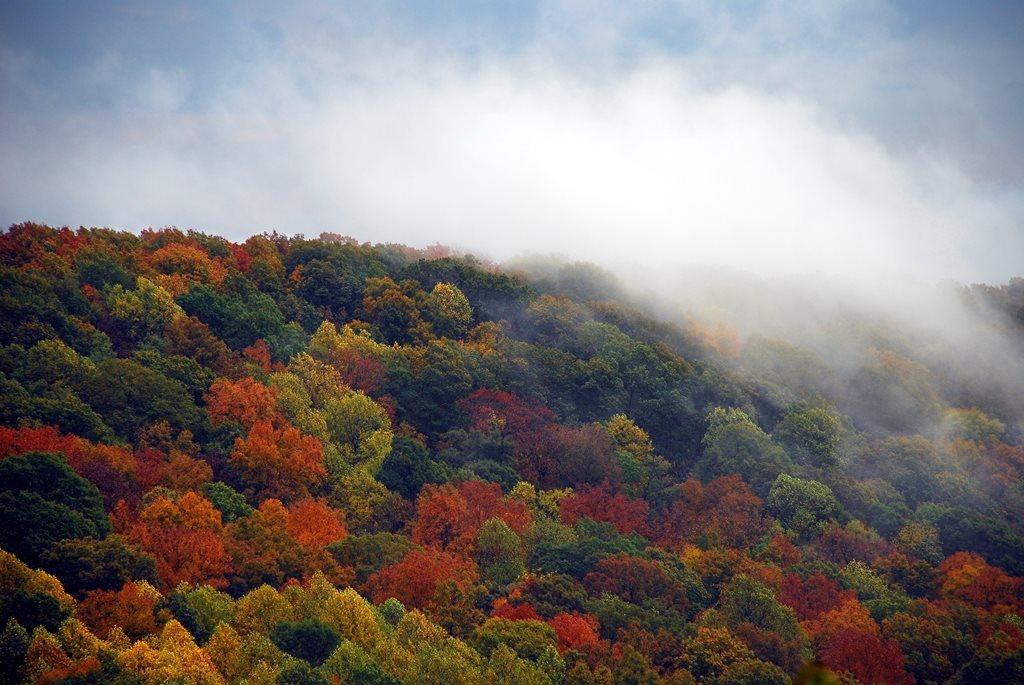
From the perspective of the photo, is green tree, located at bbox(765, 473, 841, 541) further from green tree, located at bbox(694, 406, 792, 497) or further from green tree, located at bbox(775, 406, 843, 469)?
green tree, located at bbox(775, 406, 843, 469)

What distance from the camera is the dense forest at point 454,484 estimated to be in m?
49.8

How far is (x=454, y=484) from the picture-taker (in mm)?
74750

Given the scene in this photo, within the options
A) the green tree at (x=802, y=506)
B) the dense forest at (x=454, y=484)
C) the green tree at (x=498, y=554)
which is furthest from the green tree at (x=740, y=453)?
the green tree at (x=498, y=554)

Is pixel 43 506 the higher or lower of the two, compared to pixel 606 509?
lower

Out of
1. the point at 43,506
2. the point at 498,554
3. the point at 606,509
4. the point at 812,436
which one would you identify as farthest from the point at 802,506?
the point at 43,506

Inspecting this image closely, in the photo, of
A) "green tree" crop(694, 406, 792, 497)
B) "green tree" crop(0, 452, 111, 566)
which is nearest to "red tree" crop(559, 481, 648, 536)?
"green tree" crop(694, 406, 792, 497)

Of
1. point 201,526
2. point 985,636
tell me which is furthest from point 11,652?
point 985,636

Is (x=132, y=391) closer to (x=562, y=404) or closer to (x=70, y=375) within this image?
(x=70, y=375)

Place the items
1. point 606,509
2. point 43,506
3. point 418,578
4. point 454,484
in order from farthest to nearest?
point 606,509 → point 454,484 → point 418,578 → point 43,506

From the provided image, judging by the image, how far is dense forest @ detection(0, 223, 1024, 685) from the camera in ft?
163

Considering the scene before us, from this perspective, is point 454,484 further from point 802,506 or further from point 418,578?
point 802,506

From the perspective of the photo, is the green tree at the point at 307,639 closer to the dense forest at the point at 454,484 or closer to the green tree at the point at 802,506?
the dense forest at the point at 454,484

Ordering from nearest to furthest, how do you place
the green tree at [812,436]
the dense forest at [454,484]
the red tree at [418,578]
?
the dense forest at [454,484] → the red tree at [418,578] → the green tree at [812,436]

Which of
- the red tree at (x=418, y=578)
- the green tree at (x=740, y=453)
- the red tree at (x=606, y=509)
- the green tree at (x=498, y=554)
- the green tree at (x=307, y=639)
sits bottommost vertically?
the green tree at (x=307, y=639)
